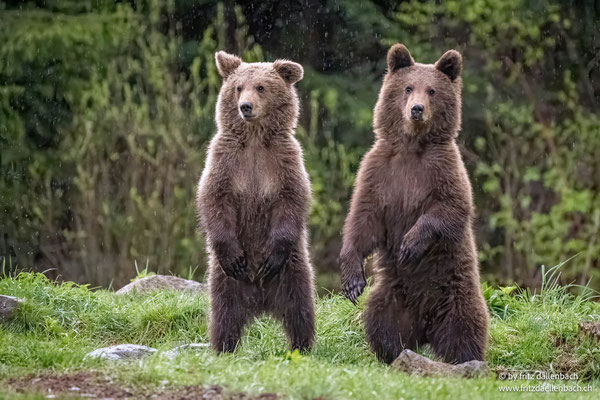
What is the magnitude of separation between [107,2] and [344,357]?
6291 millimetres

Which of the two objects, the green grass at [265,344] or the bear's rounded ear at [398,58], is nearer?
the green grass at [265,344]

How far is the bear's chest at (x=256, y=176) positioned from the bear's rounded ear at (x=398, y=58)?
1.05 m

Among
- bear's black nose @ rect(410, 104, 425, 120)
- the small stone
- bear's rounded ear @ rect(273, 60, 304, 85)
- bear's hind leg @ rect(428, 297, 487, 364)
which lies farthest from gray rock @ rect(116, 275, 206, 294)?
the small stone

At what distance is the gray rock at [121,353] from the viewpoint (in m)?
5.82

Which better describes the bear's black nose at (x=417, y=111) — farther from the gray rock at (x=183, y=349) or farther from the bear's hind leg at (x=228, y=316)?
the gray rock at (x=183, y=349)

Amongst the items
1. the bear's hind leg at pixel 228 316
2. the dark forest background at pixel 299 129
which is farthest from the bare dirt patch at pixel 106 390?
the dark forest background at pixel 299 129

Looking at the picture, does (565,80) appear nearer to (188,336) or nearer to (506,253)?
(506,253)

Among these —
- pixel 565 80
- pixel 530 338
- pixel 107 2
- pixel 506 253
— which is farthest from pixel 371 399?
pixel 107 2

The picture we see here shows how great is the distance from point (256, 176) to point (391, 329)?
4.47 ft

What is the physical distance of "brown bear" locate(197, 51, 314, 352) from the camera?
21.0 ft

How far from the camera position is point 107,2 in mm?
11391

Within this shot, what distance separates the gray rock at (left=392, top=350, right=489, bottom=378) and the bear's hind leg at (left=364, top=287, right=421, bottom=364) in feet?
1.65

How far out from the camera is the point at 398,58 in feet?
21.9

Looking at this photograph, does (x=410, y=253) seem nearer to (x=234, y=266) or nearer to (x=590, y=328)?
(x=234, y=266)
